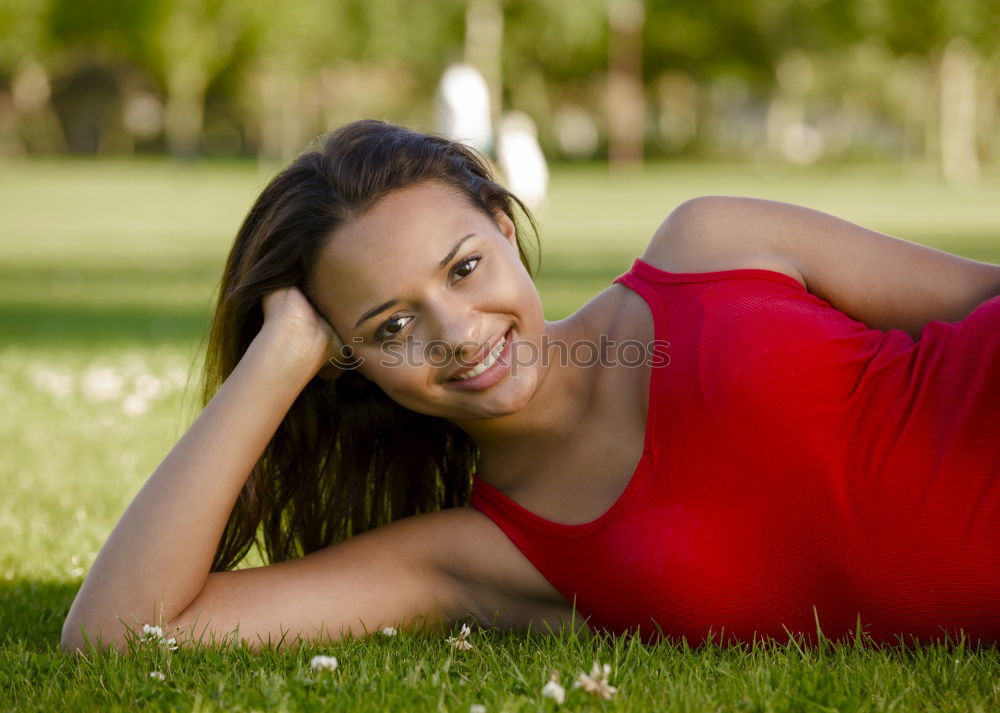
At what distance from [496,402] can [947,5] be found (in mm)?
A: 46394

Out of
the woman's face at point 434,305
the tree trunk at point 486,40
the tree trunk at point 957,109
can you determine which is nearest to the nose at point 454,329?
the woman's face at point 434,305

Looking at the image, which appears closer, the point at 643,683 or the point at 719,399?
the point at 643,683

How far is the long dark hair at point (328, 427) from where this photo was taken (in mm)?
3432

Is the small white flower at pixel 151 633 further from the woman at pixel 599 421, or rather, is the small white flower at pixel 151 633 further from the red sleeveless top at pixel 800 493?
the red sleeveless top at pixel 800 493

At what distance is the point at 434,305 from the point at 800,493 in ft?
3.35

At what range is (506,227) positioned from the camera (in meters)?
3.54

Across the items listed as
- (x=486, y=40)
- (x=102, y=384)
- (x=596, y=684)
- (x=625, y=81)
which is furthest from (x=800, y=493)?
(x=625, y=81)

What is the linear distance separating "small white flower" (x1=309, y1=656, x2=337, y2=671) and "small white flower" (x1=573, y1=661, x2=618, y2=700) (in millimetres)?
578

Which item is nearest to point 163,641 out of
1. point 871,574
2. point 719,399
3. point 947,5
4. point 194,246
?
point 719,399

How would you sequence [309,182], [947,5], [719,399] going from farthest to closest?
[947,5], [309,182], [719,399]

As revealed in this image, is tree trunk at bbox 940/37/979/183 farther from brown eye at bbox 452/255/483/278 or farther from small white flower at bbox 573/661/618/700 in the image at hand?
small white flower at bbox 573/661/618/700

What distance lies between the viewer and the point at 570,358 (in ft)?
11.1

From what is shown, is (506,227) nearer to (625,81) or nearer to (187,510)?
(187,510)

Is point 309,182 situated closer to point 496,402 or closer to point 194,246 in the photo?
point 496,402
